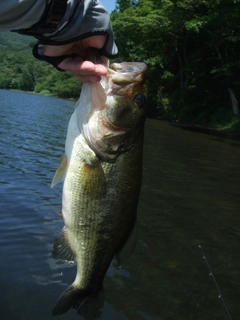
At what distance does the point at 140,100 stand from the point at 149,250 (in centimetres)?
330

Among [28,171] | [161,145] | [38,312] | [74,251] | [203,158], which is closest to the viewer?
[74,251]

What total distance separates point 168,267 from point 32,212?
2559 millimetres

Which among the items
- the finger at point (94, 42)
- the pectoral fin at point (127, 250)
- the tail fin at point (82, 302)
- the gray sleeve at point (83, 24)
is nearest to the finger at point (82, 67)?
the finger at point (94, 42)

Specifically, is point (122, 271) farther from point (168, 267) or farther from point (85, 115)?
point (85, 115)

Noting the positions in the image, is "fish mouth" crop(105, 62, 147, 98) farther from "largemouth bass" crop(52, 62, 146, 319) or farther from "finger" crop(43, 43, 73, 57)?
"finger" crop(43, 43, 73, 57)

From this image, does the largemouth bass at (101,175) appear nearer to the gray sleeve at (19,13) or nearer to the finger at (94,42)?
the finger at (94,42)

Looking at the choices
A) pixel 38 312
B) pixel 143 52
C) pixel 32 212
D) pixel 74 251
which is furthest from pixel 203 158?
pixel 143 52

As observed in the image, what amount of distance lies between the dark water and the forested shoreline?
44.4 ft

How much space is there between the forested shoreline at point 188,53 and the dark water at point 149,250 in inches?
532

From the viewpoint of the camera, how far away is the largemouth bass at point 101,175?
7.99ft

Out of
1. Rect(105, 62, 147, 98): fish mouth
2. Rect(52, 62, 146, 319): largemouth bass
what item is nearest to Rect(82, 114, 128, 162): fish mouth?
Rect(52, 62, 146, 319): largemouth bass

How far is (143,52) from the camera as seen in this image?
34812 mm

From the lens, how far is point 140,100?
2506 millimetres

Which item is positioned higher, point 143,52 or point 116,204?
point 143,52
